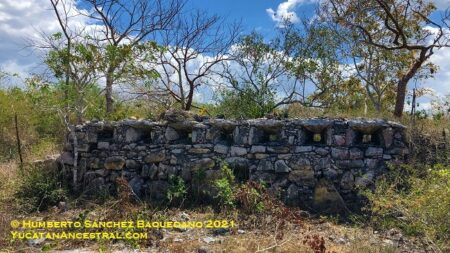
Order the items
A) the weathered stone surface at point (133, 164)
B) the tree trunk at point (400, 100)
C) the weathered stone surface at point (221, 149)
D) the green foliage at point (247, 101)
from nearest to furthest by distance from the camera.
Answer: the weathered stone surface at point (221, 149) < the weathered stone surface at point (133, 164) < the tree trunk at point (400, 100) < the green foliage at point (247, 101)

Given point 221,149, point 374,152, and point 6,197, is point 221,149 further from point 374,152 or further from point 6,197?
point 6,197

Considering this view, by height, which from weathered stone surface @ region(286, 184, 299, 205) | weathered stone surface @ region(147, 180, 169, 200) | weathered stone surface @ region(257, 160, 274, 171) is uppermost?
weathered stone surface @ region(257, 160, 274, 171)

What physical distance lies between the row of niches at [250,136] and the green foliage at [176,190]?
0.72 m

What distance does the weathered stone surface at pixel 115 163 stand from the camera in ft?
25.5

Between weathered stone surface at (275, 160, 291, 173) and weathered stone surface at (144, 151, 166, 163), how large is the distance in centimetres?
198

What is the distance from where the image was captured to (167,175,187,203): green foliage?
7004 millimetres

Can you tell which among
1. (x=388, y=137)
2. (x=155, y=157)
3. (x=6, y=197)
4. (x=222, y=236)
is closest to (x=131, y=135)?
(x=155, y=157)

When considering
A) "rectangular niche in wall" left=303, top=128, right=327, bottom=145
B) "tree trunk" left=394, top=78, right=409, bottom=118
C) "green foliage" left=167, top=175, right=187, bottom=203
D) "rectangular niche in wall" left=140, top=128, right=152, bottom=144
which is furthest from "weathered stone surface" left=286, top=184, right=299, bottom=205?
"tree trunk" left=394, top=78, right=409, bottom=118

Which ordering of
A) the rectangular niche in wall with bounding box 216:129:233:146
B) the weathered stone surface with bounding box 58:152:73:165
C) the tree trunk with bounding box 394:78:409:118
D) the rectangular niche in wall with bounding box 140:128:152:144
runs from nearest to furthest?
the rectangular niche in wall with bounding box 216:129:233:146, the rectangular niche in wall with bounding box 140:128:152:144, the weathered stone surface with bounding box 58:152:73:165, the tree trunk with bounding box 394:78:409:118

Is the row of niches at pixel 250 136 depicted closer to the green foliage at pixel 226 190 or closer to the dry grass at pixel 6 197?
the green foliage at pixel 226 190

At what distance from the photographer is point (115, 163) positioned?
7.80 m

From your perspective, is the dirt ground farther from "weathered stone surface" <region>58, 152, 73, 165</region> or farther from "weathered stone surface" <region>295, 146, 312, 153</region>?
"weathered stone surface" <region>58, 152, 73, 165</region>

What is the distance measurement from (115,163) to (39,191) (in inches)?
52.5

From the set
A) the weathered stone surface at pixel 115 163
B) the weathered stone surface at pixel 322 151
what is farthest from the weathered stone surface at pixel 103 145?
the weathered stone surface at pixel 322 151
